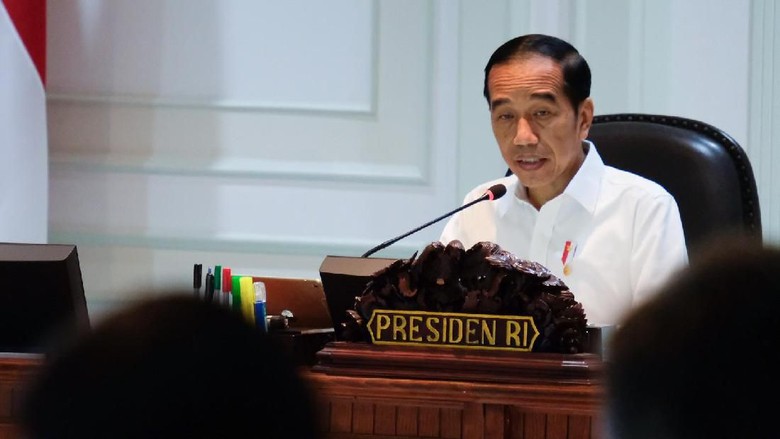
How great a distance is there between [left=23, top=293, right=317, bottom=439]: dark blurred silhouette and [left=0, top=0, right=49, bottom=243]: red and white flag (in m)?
Answer: 2.89

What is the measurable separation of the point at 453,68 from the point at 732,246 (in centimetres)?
308

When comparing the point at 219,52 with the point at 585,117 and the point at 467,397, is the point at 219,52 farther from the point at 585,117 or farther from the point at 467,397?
the point at 467,397

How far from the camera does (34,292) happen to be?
5.57ft

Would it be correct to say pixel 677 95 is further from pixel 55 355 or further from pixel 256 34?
pixel 55 355

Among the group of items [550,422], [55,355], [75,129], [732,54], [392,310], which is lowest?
[550,422]

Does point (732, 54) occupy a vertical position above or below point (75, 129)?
above

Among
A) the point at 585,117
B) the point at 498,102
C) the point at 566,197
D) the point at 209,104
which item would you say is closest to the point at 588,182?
the point at 566,197

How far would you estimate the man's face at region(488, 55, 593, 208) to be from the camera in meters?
2.58

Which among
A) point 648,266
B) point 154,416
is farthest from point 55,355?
point 648,266

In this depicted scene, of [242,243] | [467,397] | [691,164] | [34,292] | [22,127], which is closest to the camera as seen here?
[467,397]

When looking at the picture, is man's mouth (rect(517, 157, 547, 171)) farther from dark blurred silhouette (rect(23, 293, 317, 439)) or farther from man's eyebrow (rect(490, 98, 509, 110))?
dark blurred silhouette (rect(23, 293, 317, 439))

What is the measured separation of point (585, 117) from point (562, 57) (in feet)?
0.53

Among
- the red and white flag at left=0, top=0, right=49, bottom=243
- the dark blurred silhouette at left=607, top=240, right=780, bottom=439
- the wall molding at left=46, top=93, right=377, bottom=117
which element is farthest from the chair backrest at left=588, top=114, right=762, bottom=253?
the dark blurred silhouette at left=607, top=240, right=780, bottom=439

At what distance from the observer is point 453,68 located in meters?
3.45
